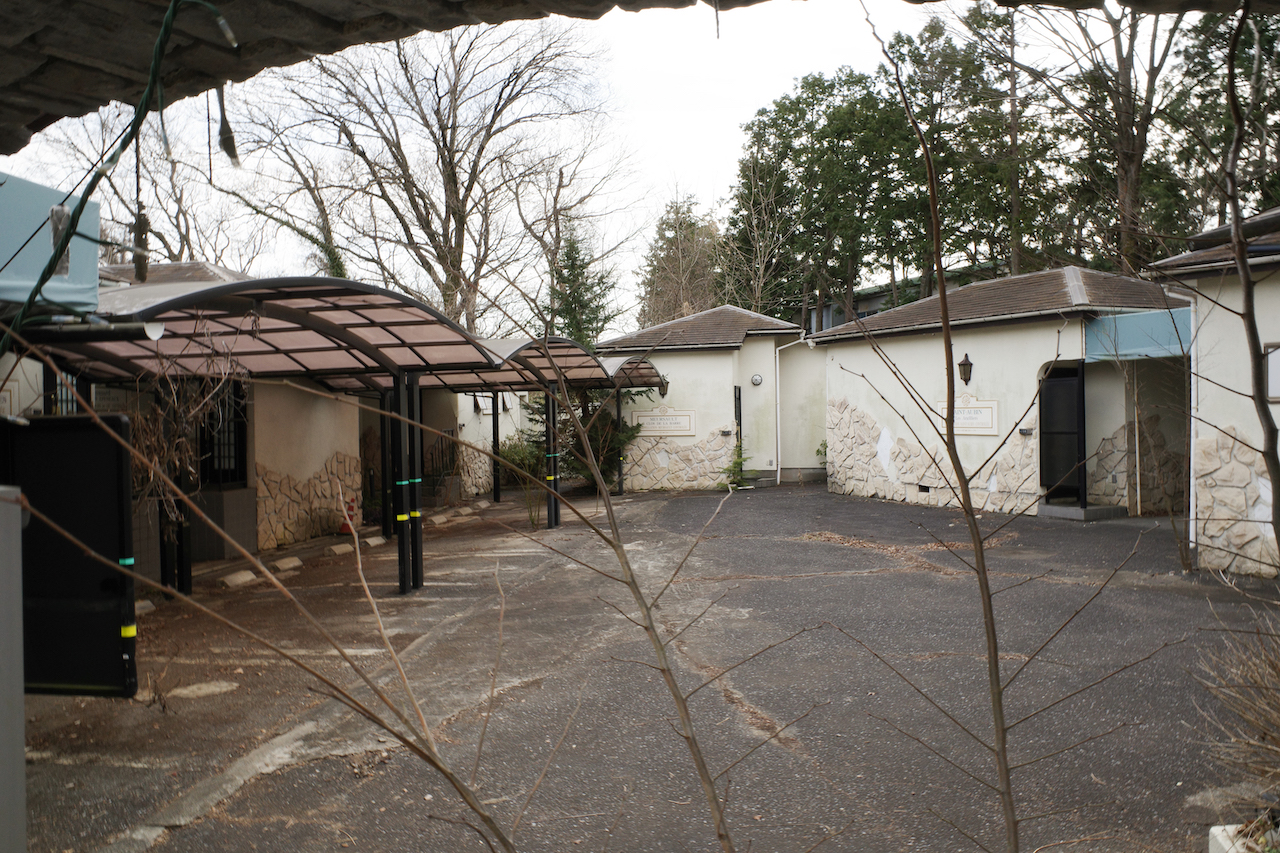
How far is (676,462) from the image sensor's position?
777 inches

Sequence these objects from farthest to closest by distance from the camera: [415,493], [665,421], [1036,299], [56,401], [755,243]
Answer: [755,243]
[665,421]
[1036,299]
[415,493]
[56,401]

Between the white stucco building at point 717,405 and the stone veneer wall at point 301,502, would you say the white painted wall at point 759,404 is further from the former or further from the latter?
the stone veneer wall at point 301,502

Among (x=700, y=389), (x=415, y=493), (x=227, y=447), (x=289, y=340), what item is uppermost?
(x=289, y=340)

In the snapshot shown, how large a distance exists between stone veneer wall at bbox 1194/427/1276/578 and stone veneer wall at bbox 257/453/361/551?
406 inches

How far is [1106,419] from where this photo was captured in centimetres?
1355

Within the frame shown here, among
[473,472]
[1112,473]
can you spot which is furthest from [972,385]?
[473,472]

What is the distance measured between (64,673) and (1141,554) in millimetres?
10574

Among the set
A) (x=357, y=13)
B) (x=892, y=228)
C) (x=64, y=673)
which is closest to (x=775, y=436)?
(x=892, y=228)

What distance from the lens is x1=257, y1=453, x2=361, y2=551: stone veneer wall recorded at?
1204cm

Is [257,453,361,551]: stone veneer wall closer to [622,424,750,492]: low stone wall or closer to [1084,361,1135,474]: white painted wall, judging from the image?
[622,424,750,492]: low stone wall

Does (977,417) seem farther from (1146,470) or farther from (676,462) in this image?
(676,462)

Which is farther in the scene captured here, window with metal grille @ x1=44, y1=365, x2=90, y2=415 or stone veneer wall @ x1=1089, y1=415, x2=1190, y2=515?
stone veneer wall @ x1=1089, y1=415, x2=1190, y2=515

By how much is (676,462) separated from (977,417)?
Result: 7336 mm

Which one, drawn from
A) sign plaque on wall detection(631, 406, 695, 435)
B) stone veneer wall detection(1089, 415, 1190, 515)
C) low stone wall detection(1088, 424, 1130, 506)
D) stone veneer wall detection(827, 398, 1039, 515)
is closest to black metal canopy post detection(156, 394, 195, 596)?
stone veneer wall detection(827, 398, 1039, 515)
